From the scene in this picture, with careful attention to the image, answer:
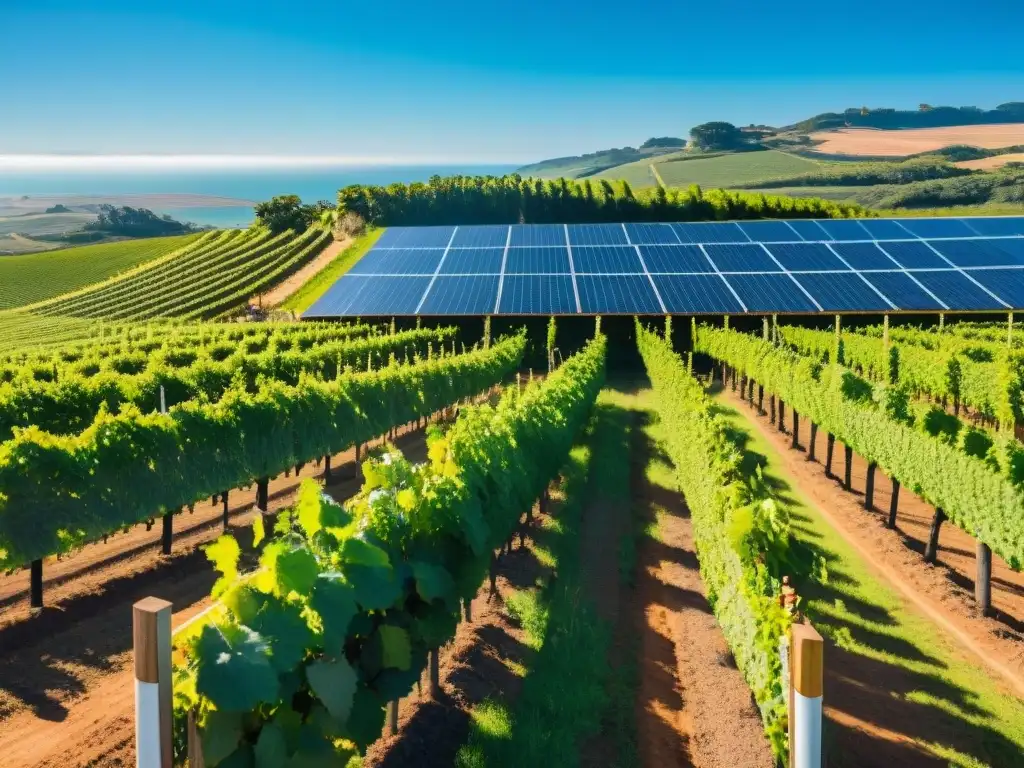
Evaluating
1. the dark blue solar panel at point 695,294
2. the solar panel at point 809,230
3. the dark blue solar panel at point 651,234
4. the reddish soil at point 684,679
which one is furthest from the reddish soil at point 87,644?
the solar panel at point 809,230

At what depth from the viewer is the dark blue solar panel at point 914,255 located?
39.9m

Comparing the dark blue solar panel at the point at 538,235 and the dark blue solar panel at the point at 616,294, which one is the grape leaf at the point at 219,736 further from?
the dark blue solar panel at the point at 538,235

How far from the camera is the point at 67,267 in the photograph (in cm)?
8150

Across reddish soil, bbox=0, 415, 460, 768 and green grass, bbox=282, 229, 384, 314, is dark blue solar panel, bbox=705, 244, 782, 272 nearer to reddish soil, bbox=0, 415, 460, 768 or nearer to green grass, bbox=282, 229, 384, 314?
green grass, bbox=282, 229, 384, 314

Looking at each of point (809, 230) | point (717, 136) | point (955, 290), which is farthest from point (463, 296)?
point (717, 136)

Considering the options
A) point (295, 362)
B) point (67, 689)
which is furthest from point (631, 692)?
point (295, 362)

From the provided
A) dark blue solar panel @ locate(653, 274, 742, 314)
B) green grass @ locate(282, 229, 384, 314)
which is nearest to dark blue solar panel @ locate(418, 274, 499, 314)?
dark blue solar panel @ locate(653, 274, 742, 314)

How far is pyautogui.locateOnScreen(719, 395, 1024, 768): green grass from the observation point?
7.49 m

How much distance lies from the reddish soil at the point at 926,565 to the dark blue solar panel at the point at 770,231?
27.9m

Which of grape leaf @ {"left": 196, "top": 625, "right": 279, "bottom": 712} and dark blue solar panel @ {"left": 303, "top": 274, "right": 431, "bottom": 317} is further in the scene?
dark blue solar panel @ {"left": 303, "top": 274, "right": 431, "bottom": 317}

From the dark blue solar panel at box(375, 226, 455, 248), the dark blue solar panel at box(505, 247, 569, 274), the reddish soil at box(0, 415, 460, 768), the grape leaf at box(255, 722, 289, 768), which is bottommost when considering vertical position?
the reddish soil at box(0, 415, 460, 768)

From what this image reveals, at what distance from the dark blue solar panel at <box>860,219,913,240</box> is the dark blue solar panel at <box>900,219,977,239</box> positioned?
1.99ft

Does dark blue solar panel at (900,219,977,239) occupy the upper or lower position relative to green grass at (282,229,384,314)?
upper

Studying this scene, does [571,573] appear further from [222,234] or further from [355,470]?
[222,234]
